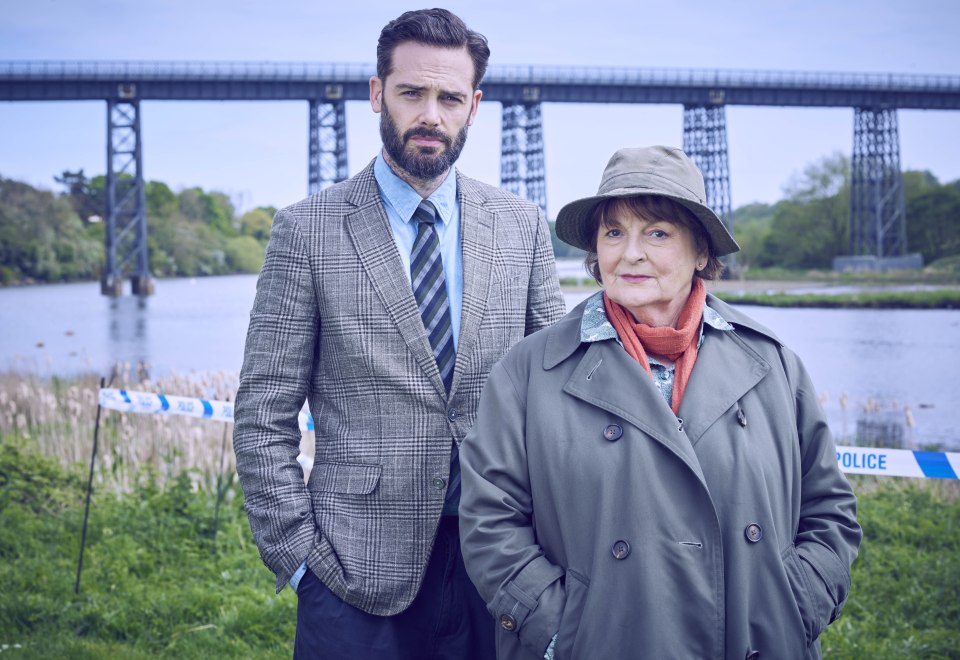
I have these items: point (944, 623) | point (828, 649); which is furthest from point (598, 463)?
point (944, 623)

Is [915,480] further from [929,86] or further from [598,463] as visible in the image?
[929,86]

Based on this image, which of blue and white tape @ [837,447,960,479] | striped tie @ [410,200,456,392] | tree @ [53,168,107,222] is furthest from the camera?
tree @ [53,168,107,222]

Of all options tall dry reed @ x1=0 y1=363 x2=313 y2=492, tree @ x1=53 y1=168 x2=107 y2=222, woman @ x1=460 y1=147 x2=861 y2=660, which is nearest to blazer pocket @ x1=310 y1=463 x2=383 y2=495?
woman @ x1=460 y1=147 x2=861 y2=660

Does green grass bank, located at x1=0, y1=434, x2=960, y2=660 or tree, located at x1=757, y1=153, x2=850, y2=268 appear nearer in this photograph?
green grass bank, located at x1=0, y1=434, x2=960, y2=660

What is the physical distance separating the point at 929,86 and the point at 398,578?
1319cm

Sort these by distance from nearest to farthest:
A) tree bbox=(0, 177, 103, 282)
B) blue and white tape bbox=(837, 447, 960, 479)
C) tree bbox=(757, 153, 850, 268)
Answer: blue and white tape bbox=(837, 447, 960, 479) < tree bbox=(0, 177, 103, 282) < tree bbox=(757, 153, 850, 268)

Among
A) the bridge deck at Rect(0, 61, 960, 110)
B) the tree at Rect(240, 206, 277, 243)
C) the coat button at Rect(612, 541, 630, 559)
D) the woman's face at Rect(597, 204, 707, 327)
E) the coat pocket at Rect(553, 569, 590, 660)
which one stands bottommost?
the coat pocket at Rect(553, 569, 590, 660)

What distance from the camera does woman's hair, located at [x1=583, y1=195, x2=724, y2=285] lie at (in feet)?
6.12

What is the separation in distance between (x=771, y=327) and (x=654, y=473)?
30.2 ft

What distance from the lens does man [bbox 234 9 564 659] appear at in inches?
82.5

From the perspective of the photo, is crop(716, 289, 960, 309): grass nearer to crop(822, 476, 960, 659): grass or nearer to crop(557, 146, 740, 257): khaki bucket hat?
crop(822, 476, 960, 659): grass

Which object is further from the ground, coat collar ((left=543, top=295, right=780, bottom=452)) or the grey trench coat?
coat collar ((left=543, top=295, right=780, bottom=452))

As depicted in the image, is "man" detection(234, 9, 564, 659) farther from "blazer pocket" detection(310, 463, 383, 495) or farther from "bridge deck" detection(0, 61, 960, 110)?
"bridge deck" detection(0, 61, 960, 110)

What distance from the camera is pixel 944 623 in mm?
3857
